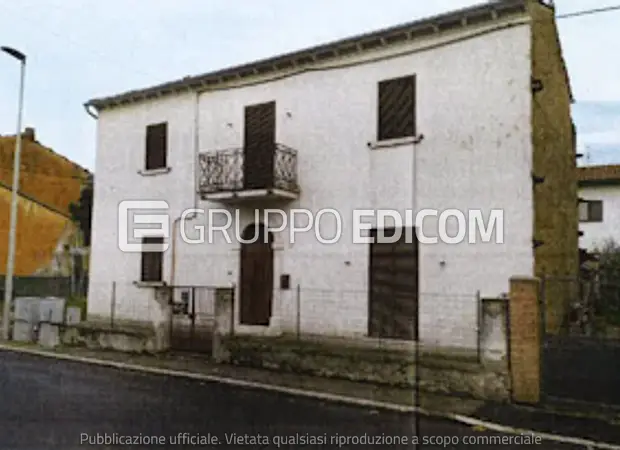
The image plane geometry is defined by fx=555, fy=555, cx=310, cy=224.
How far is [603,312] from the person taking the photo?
456 inches

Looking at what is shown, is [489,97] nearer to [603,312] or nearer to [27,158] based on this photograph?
[603,312]

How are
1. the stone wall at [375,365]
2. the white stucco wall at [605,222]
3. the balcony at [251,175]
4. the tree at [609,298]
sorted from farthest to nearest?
the white stucco wall at [605,222] < the balcony at [251,175] < the tree at [609,298] < the stone wall at [375,365]

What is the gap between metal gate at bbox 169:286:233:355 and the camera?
1226 centimetres

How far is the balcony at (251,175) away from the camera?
42.4ft

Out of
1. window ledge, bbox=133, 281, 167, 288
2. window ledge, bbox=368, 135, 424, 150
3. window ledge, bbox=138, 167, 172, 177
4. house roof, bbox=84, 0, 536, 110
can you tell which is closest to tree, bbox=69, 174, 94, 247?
house roof, bbox=84, 0, 536, 110

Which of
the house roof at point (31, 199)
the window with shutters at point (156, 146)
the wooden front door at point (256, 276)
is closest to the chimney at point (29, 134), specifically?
the house roof at point (31, 199)

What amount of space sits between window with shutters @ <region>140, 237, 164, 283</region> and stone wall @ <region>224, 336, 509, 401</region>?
4.75 meters

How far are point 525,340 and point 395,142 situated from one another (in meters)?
5.19

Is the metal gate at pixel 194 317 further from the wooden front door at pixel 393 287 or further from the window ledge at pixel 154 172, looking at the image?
the window ledge at pixel 154 172

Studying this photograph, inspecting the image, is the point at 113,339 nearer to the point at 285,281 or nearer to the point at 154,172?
the point at 285,281

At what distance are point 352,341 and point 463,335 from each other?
2.45 meters

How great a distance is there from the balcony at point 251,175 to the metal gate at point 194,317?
7.77 feet

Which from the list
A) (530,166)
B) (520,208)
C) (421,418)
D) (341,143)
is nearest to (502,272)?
(520,208)

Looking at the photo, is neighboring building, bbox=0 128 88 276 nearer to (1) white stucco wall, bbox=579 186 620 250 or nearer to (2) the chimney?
(2) the chimney
